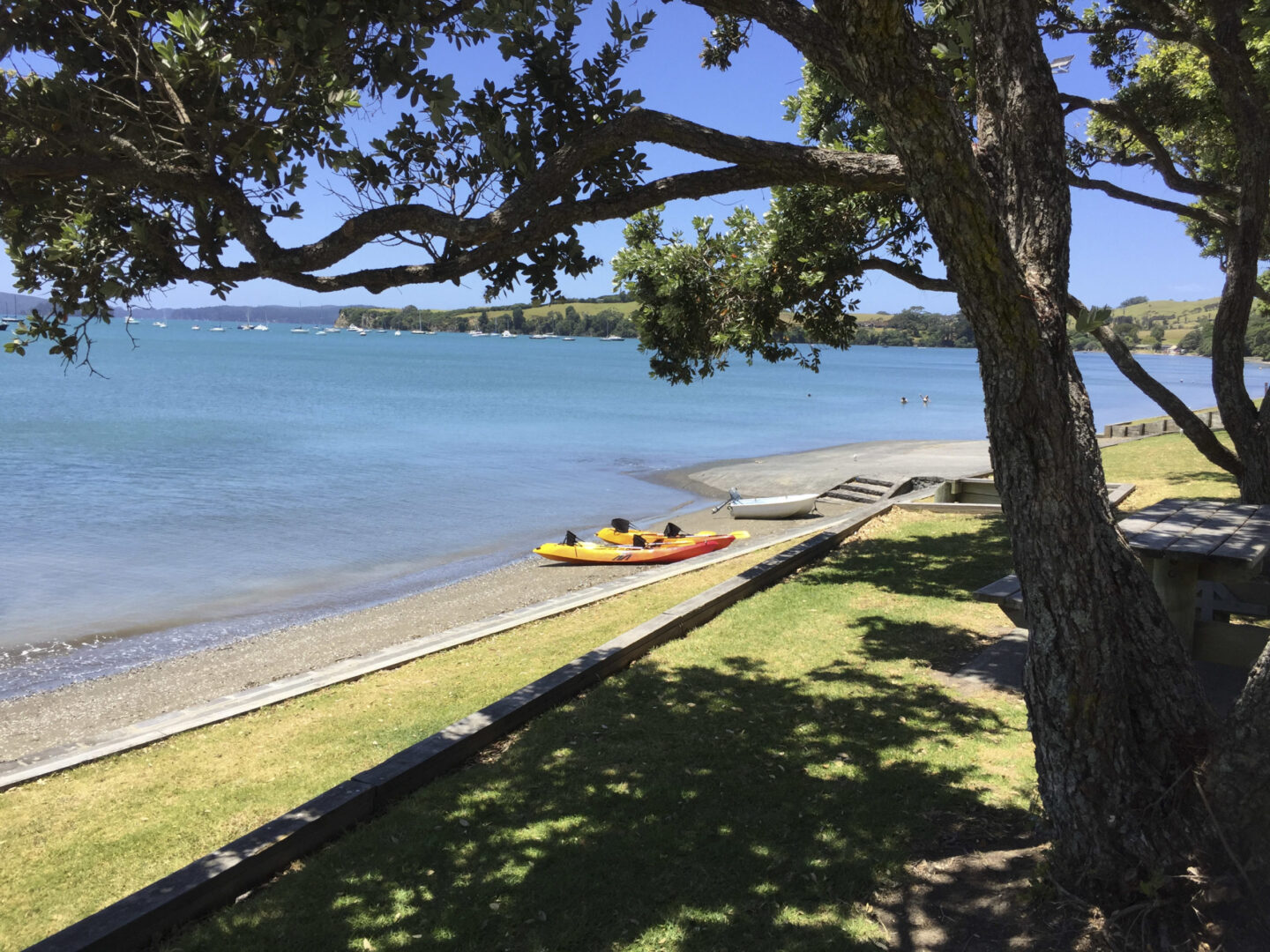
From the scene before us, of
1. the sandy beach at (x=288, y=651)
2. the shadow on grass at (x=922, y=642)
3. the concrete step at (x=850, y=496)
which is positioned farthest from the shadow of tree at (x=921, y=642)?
the concrete step at (x=850, y=496)

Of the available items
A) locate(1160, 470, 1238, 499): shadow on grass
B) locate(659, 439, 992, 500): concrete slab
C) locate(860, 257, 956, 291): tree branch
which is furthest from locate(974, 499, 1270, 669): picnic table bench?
locate(659, 439, 992, 500): concrete slab

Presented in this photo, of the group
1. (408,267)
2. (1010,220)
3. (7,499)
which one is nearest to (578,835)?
(408,267)

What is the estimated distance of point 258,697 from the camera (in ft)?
27.2

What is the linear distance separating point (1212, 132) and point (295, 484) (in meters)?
25.9

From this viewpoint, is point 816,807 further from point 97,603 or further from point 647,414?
point 647,414

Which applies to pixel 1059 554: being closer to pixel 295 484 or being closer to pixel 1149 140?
pixel 1149 140

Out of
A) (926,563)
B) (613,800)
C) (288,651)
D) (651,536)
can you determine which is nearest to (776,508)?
(651,536)

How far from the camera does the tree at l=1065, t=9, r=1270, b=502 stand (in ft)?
28.2

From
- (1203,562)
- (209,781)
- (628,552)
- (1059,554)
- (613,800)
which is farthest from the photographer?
(628,552)

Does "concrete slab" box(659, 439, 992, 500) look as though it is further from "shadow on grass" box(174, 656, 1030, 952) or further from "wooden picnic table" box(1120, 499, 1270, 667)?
"shadow on grass" box(174, 656, 1030, 952)

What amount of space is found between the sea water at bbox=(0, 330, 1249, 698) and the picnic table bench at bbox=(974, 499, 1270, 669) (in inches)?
256

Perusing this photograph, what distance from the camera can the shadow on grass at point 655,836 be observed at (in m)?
3.80

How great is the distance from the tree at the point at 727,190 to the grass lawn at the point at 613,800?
51.6 inches

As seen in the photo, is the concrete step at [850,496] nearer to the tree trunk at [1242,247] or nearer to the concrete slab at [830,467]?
the concrete slab at [830,467]
